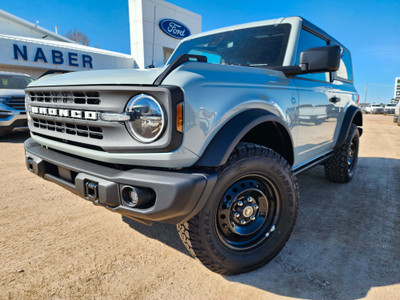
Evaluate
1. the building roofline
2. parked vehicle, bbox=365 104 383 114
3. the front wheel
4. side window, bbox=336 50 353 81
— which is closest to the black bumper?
the front wheel

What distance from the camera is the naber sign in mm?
14095

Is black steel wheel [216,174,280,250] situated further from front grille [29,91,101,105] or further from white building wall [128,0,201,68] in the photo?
white building wall [128,0,201,68]

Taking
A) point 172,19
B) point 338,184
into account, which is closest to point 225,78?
point 338,184

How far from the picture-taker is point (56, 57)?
15500 millimetres

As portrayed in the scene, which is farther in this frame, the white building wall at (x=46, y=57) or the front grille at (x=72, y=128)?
the white building wall at (x=46, y=57)

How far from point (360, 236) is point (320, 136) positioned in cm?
104

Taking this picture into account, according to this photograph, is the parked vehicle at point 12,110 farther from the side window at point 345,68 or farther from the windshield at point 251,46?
the side window at point 345,68

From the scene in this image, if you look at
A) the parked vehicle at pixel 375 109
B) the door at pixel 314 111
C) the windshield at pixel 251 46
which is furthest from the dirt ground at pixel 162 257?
the parked vehicle at pixel 375 109

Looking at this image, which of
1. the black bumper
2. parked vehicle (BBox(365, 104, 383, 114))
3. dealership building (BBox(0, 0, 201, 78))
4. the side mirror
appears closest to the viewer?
the black bumper

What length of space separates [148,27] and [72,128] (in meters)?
17.1

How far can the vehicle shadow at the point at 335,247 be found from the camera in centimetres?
177

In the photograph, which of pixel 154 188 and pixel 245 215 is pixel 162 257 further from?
pixel 154 188

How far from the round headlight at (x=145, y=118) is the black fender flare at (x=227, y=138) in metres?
0.30

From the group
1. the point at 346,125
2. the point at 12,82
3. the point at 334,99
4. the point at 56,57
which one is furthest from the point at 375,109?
the point at 12,82
